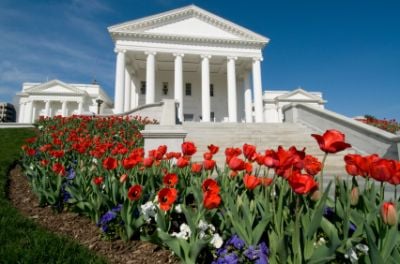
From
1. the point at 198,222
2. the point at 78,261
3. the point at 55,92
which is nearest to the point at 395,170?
the point at 198,222

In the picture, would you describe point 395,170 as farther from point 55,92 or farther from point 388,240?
point 55,92

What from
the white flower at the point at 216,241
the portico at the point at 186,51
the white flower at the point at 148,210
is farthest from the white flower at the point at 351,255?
the portico at the point at 186,51

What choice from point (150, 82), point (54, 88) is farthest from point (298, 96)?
point (54, 88)

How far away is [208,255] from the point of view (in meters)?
2.31

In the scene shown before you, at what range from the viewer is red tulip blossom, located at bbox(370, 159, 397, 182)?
6.08 feet

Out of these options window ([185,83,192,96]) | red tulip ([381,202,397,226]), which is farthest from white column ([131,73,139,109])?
red tulip ([381,202,397,226])

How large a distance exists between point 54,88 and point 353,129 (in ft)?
150

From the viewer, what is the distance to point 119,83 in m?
26.4

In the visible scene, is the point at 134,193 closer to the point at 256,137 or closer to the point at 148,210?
the point at 148,210

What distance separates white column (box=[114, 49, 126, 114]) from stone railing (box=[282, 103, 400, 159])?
1812 cm

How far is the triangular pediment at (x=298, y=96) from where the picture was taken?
136 feet

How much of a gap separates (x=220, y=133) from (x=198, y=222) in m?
8.60

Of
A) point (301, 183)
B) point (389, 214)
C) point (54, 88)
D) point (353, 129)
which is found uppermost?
point (54, 88)

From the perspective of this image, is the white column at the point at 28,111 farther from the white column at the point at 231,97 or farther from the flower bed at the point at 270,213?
the flower bed at the point at 270,213
